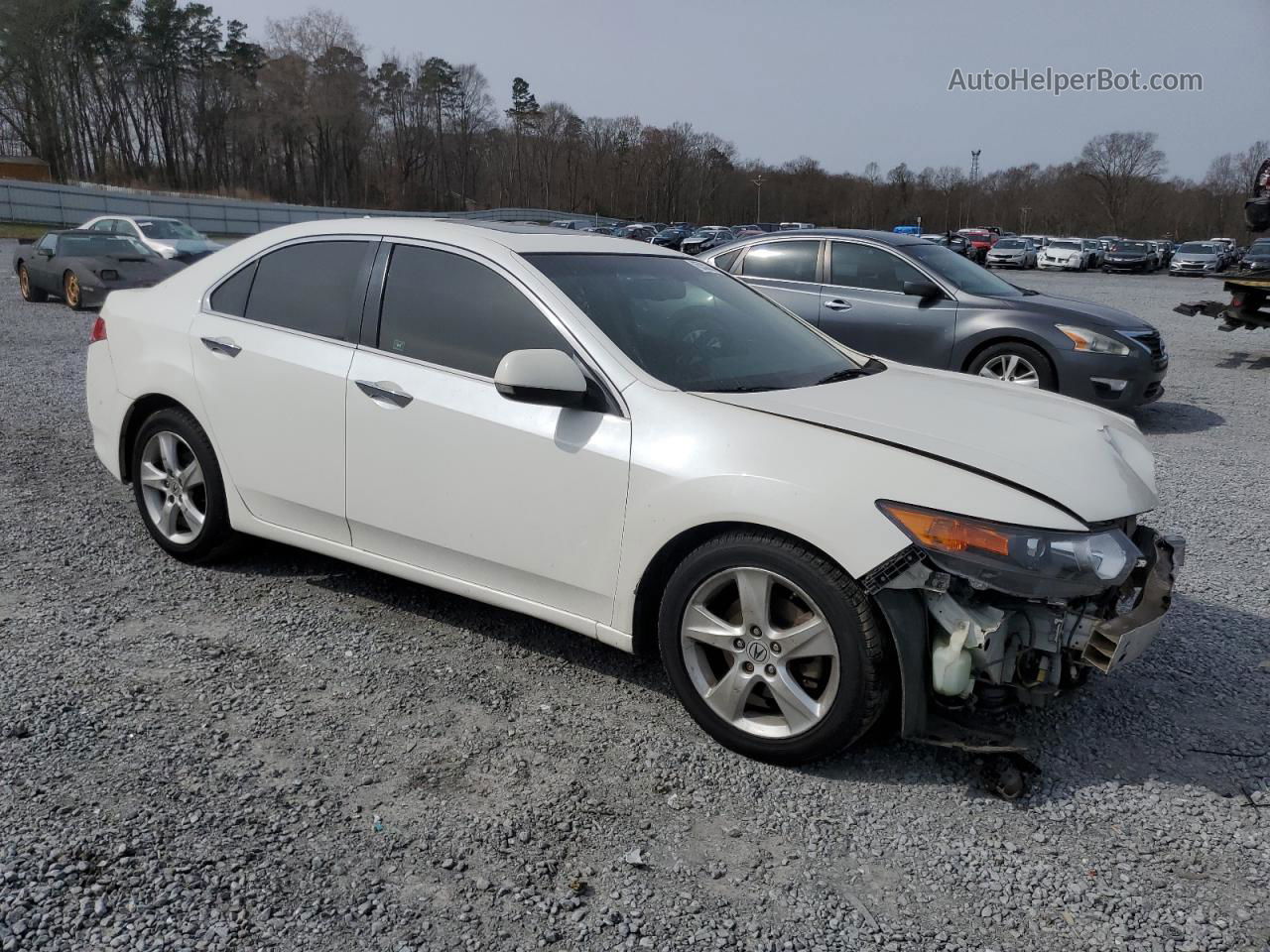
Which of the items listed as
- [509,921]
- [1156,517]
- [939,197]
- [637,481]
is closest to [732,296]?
[637,481]

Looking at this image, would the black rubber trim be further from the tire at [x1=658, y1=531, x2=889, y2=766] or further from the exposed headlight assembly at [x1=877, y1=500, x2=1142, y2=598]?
the tire at [x1=658, y1=531, x2=889, y2=766]

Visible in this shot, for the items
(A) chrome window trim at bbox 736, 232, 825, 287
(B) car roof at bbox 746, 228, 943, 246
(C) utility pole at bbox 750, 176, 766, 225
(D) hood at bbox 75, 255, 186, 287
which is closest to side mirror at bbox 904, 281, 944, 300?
(B) car roof at bbox 746, 228, 943, 246

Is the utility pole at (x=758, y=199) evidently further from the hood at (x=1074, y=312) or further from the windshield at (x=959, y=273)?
the hood at (x=1074, y=312)

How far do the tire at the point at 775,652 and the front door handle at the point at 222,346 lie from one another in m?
2.30

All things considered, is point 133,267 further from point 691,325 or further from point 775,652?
point 775,652

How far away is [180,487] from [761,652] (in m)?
2.99

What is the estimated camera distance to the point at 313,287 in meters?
4.15

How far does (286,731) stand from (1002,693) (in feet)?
7.46

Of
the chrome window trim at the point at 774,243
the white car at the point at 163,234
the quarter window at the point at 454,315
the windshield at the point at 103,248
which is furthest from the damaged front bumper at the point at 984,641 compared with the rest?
the white car at the point at 163,234

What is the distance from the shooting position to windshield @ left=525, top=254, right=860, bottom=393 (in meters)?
3.51

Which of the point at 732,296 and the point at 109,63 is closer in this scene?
the point at 732,296

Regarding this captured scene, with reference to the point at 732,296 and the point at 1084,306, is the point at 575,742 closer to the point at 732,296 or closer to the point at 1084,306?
the point at 732,296

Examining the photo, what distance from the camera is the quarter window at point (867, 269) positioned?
8859 mm

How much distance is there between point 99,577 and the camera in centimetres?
450
